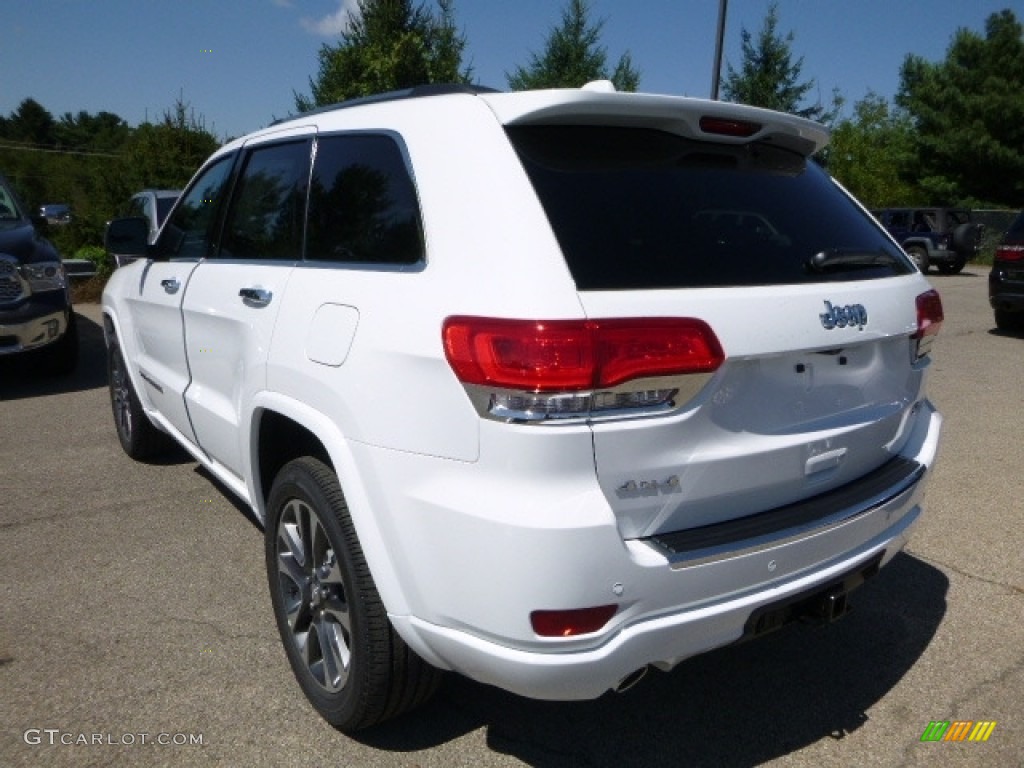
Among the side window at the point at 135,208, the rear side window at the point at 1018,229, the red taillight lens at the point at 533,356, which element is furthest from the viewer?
the side window at the point at 135,208

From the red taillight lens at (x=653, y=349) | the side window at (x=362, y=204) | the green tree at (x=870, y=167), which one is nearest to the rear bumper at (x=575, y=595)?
the red taillight lens at (x=653, y=349)

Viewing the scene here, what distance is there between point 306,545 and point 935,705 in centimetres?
204

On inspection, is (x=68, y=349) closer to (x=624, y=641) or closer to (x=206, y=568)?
(x=206, y=568)

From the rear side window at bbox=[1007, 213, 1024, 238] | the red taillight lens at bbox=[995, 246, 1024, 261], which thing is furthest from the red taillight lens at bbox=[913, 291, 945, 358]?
the rear side window at bbox=[1007, 213, 1024, 238]

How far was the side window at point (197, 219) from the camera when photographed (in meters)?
3.51

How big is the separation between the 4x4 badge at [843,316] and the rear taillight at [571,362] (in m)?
0.48

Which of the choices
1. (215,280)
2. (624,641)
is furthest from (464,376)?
(215,280)

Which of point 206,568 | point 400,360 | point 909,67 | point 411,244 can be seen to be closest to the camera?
point 400,360

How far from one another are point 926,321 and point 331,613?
2012mm

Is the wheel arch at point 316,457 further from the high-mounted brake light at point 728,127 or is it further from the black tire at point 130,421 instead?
the black tire at point 130,421

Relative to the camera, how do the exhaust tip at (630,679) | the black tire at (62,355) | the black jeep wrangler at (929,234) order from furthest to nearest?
the black jeep wrangler at (929,234)
the black tire at (62,355)
the exhaust tip at (630,679)

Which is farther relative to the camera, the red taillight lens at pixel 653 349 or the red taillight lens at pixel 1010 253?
the red taillight lens at pixel 1010 253

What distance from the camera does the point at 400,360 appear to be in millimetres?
1989

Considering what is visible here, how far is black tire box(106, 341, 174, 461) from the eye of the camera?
4.81 metres
